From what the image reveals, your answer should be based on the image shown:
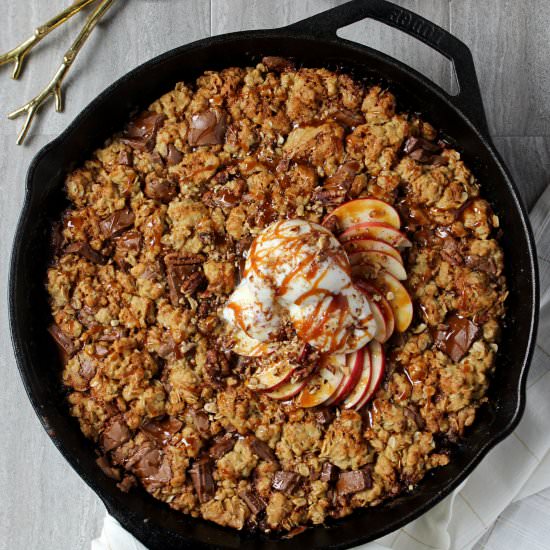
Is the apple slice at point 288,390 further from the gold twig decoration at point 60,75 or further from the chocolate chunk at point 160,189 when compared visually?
the gold twig decoration at point 60,75

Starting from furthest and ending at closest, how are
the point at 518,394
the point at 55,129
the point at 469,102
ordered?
the point at 55,129, the point at 469,102, the point at 518,394

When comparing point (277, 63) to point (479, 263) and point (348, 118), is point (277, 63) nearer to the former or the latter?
point (348, 118)

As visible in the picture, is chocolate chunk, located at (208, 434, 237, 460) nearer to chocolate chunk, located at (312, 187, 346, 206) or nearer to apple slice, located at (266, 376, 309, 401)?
apple slice, located at (266, 376, 309, 401)

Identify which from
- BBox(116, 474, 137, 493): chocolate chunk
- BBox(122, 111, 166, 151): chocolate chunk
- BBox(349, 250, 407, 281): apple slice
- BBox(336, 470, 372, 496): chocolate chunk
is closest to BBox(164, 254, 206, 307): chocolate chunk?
BBox(122, 111, 166, 151): chocolate chunk

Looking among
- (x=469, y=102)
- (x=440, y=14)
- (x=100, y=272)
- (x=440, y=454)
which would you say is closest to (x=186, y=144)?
(x=100, y=272)

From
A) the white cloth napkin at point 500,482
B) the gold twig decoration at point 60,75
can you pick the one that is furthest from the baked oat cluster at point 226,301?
the gold twig decoration at point 60,75

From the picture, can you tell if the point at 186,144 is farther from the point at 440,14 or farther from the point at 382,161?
the point at 440,14

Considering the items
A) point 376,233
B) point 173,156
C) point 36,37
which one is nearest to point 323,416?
point 376,233
